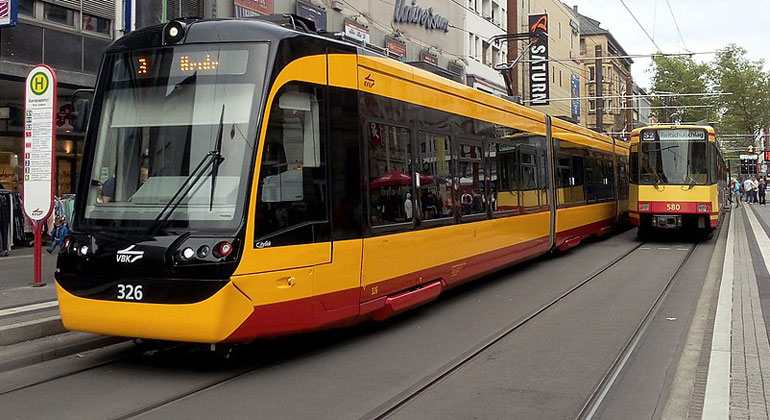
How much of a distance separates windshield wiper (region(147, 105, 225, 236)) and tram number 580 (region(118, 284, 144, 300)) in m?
0.46

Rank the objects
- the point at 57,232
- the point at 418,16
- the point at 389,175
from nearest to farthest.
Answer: the point at 389,175
the point at 57,232
the point at 418,16

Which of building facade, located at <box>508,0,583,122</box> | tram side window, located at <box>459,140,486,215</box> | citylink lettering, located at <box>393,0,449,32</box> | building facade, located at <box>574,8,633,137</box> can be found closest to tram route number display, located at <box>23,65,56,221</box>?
tram side window, located at <box>459,140,486,215</box>

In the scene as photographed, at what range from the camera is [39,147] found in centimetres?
963

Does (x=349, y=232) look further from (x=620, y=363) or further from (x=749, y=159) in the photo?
(x=749, y=159)

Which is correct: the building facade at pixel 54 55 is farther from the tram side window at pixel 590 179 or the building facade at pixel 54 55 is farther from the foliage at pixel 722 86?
the foliage at pixel 722 86

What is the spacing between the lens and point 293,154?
661cm

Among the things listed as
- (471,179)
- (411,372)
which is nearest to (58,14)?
(471,179)

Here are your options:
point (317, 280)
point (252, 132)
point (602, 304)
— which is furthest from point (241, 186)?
point (602, 304)

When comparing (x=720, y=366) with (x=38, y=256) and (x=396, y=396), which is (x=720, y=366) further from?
(x=38, y=256)

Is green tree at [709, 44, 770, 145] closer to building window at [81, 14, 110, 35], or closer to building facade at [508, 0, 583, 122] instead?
building facade at [508, 0, 583, 122]

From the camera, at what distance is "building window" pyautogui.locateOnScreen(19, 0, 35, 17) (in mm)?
15945

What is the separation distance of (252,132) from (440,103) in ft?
13.0

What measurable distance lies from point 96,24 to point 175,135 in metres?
13.2

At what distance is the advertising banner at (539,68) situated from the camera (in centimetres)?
4300
